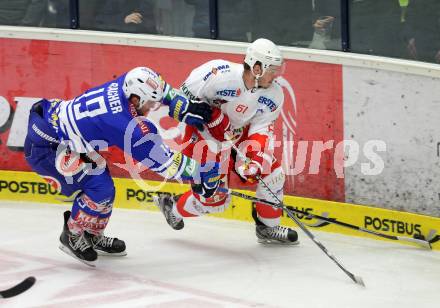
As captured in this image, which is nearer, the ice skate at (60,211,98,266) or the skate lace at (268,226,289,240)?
the ice skate at (60,211,98,266)

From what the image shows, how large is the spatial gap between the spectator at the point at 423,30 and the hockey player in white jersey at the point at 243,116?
898 millimetres

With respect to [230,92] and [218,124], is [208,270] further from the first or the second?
[230,92]

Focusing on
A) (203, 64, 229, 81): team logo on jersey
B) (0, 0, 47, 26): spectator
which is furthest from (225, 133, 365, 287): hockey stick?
(0, 0, 47, 26): spectator

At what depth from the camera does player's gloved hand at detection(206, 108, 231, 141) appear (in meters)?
6.19

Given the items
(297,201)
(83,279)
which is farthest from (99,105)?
(297,201)

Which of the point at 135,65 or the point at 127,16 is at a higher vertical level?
the point at 127,16

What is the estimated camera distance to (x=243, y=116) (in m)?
6.24

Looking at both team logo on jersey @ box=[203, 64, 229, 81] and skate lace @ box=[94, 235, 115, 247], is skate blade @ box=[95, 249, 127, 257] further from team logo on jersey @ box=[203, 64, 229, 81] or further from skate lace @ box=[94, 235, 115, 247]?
team logo on jersey @ box=[203, 64, 229, 81]

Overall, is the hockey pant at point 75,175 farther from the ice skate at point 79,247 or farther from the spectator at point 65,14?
the spectator at point 65,14

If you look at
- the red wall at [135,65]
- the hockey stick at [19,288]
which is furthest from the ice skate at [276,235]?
the hockey stick at [19,288]

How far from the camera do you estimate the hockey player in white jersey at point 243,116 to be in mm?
6094

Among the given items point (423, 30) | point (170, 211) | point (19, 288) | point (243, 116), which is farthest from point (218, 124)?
point (19, 288)

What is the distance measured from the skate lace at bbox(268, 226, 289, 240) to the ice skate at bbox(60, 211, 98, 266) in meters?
1.13

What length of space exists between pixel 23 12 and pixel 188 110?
235 cm
